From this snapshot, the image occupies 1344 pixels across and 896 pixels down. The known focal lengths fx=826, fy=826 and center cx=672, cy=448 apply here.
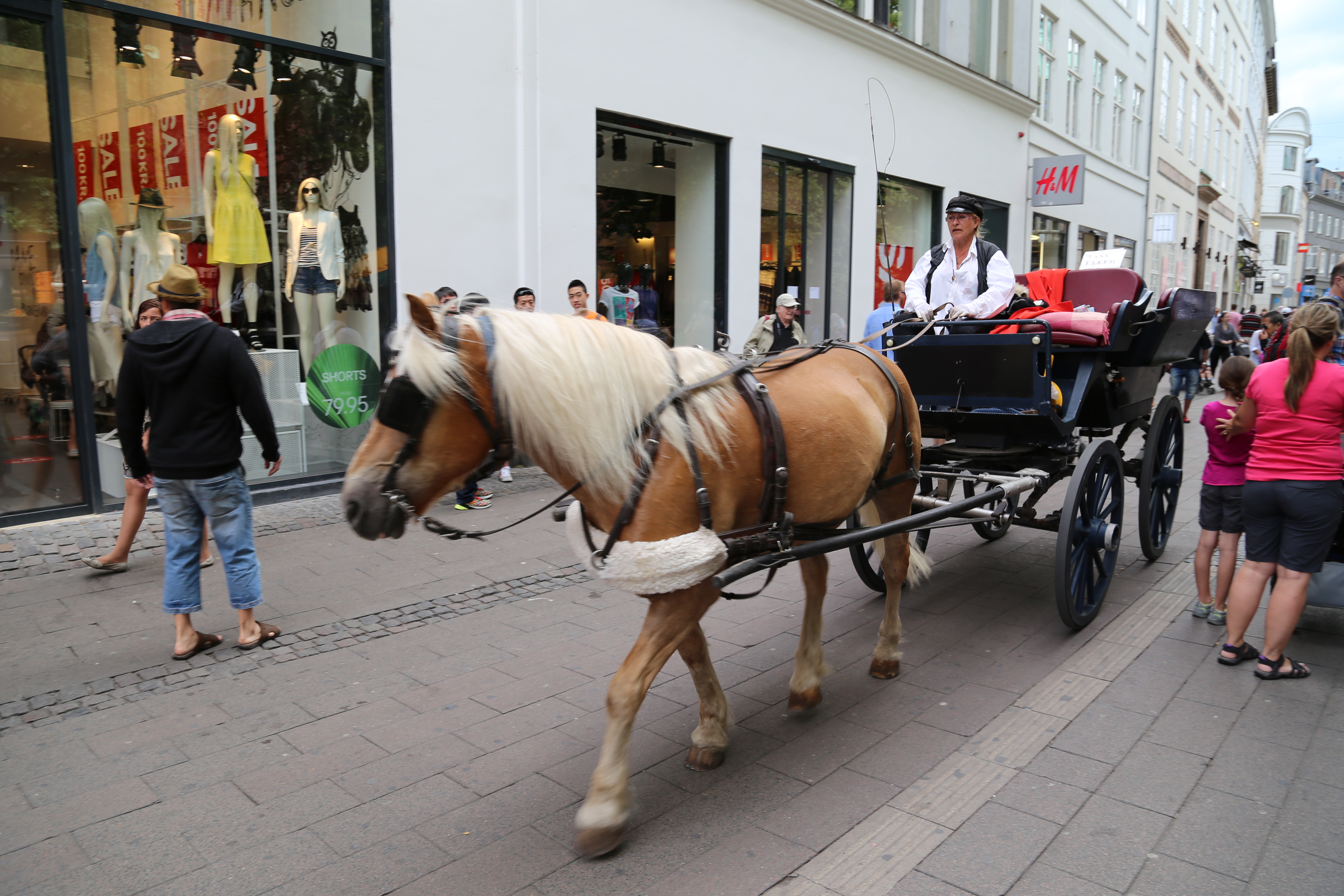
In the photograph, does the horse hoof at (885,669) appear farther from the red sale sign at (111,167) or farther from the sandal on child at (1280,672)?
the red sale sign at (111,167)

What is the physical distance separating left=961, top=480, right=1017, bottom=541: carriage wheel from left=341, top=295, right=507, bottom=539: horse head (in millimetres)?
2725

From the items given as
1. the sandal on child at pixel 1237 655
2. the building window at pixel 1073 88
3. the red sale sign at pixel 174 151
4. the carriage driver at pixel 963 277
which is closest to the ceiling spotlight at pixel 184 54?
the red sale sign at pixel 174 151

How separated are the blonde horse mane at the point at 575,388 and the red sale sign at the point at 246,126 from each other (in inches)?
249

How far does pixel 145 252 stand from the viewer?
6984 millimetres

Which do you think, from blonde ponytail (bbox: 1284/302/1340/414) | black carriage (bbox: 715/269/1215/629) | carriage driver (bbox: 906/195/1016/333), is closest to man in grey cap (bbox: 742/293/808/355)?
carriage driver (bbox: 906/195/1016/333)

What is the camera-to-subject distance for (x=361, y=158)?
7.87 m

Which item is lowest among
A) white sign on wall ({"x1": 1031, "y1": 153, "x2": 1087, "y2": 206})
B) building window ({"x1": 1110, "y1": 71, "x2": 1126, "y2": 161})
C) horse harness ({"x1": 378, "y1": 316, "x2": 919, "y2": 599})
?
horse harness ({"x1": 378, "y1": 316, "x2": 919, "y2": 599})

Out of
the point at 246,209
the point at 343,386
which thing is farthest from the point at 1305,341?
the point at 246,209

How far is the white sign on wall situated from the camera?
1736 centimetres

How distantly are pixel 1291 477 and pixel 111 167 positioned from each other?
334 inches

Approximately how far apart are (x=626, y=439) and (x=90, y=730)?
9.13 ft

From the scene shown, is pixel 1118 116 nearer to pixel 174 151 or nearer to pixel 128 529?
pixel 174 151

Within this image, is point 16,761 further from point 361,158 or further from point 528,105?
point 528,105

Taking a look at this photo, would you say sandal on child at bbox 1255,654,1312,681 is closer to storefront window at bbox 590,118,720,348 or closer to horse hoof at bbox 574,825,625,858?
horse hoof at bbox 574,825,625,858
